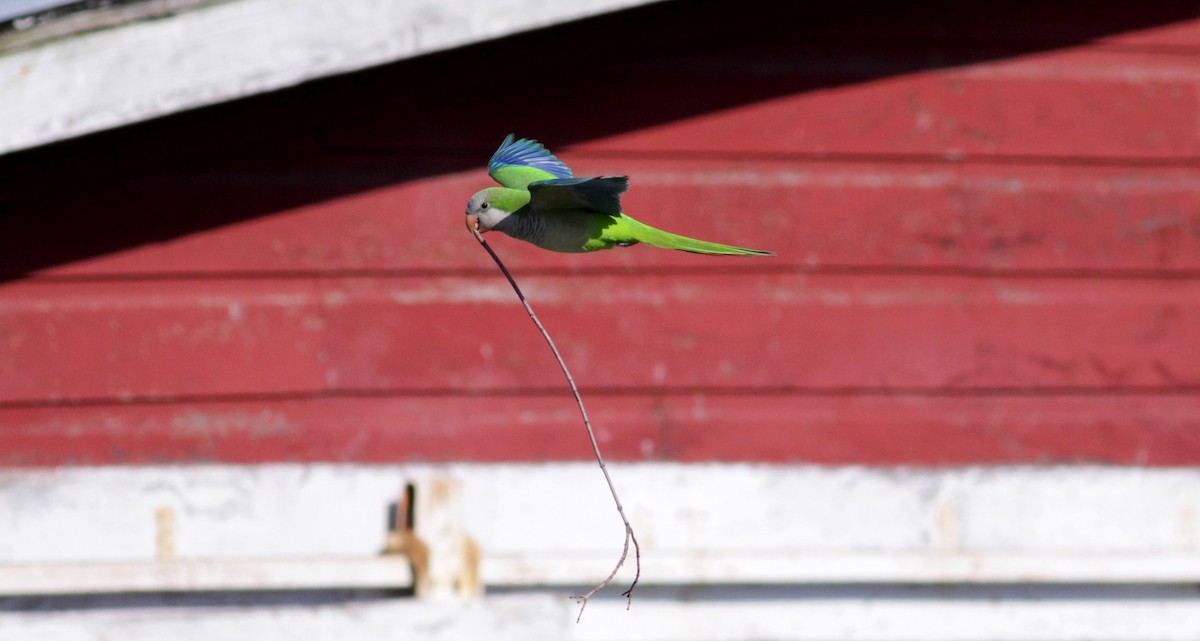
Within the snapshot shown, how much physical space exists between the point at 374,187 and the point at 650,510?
0.98m

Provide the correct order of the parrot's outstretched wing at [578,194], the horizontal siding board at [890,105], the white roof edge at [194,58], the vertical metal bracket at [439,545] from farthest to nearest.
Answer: the horizontal siding board at [890,105], the vertical metal bracket at [439,545], the white roof edge at [194,58], the parrot's outstretched wing at [578,194]

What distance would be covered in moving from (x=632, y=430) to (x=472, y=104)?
33.0 inches

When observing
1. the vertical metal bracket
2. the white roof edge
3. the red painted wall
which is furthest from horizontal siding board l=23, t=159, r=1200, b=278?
the vertical metal bracket

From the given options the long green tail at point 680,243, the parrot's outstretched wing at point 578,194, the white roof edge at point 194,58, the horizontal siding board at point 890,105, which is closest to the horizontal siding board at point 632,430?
the horizontal siding board at point 890,105

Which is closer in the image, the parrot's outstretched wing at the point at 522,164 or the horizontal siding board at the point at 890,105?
the parrot's outstretched wing at the point at 522,164

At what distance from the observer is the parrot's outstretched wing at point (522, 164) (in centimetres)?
171

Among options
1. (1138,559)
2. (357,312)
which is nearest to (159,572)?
(357,312)

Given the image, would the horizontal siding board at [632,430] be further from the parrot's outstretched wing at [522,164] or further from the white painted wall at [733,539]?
the parrot's outstretched wing at [522,164]

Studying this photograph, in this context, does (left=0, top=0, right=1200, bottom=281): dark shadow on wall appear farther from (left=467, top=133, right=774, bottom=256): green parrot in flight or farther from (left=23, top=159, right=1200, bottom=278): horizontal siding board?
Result: (left=467, top=133, right=774, bottom=256): green parrot in flight

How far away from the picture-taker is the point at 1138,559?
118 inches

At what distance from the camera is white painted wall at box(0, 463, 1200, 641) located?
9.64 feet

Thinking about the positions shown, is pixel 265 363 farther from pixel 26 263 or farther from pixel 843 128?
pixel 843 128

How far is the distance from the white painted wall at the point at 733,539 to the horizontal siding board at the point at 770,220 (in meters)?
0.48

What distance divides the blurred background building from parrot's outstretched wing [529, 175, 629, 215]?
144 cm
